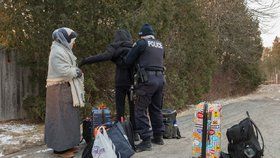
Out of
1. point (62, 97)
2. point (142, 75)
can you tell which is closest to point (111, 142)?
point (62, 97)

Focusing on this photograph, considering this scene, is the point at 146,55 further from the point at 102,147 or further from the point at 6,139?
the point at 6,139

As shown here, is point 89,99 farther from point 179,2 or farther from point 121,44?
point 179,2

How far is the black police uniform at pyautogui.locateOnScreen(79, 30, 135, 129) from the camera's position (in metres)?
6.95

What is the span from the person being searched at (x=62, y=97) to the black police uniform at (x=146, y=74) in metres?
0.96

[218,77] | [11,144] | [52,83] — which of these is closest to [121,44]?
[52,83]

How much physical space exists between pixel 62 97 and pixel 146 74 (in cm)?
141

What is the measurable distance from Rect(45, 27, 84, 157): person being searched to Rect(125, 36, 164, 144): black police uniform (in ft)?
3.14

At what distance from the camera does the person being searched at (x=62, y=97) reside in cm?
641

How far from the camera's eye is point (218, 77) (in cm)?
1936

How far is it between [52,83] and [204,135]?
2508mm

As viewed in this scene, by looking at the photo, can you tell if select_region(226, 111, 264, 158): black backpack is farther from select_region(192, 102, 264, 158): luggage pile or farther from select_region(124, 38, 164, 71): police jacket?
select_region(124, 38, 164, 71): police jacket

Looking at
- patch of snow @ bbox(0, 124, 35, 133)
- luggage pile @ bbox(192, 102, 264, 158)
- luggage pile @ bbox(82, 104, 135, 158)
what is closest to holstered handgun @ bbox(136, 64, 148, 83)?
luggage pile @ bbox(82, 104, 135, 158)

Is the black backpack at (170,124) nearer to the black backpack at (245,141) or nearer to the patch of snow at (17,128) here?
the black backpack at (245,141)

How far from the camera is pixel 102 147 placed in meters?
5.43
